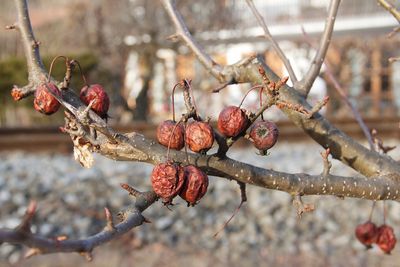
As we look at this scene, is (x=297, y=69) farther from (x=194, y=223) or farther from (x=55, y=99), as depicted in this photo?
(x=55, y=99)

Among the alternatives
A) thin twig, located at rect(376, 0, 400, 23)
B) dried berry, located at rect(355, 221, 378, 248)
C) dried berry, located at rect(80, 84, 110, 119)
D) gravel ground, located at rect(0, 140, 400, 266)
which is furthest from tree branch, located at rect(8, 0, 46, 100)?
gravel ground, located at rect(0, 140, 400, 266)

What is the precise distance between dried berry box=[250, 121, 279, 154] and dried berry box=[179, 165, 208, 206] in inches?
6.2

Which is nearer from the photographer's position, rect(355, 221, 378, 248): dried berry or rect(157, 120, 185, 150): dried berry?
rect(157, 120, 185, 150): dried berry

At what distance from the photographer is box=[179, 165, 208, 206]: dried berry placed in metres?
1.26

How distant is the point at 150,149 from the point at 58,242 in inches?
16.1

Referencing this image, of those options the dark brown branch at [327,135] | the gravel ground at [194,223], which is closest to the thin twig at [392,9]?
the dark brown branch at [327,135]

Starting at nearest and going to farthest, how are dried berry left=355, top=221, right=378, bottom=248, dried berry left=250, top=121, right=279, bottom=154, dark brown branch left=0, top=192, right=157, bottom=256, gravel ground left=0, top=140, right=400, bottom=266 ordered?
dark brown branch left=0, top=192, right=157, bottom=256
dried berry left=250, top=121, right=279, bottom=154
dried berry left=355, top=221, right=378, bottom=248
gravel ground left=0, top=140, right=400, bottom=266

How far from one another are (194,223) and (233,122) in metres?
4.62

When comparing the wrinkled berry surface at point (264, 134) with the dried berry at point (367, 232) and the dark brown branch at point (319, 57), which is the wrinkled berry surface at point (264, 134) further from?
the dried berry at point (367, 232)

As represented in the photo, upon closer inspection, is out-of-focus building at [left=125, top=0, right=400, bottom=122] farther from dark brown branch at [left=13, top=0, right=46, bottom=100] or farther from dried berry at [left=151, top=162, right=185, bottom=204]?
dried berry at [left=151, top=162, right=185, bottom=204]

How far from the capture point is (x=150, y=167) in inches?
272

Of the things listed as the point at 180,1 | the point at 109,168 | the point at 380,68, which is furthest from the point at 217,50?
the point at 109,168

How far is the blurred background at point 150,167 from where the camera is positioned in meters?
5.52

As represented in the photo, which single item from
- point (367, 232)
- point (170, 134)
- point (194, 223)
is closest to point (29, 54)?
point (170, 134)
